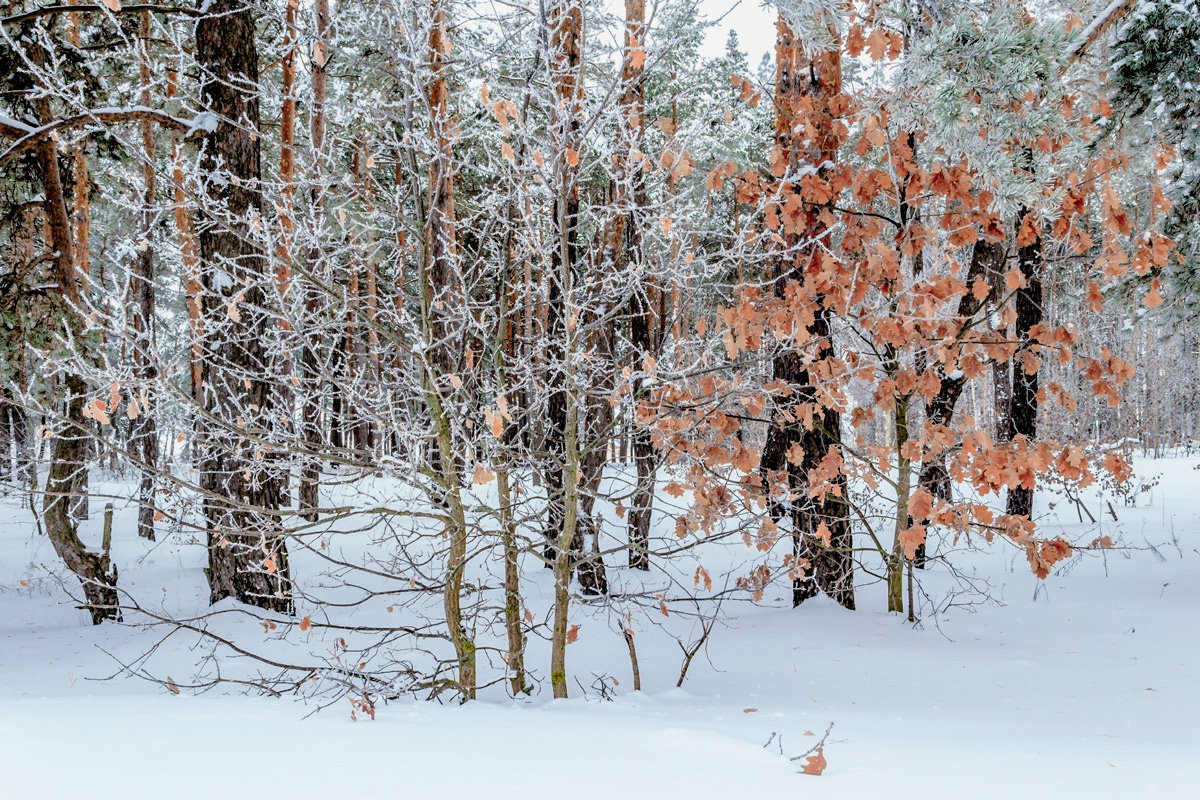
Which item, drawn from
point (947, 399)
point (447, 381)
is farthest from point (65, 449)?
point (947, 399)

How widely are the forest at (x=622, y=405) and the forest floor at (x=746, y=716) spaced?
3 cm

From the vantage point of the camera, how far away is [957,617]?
5934 mm

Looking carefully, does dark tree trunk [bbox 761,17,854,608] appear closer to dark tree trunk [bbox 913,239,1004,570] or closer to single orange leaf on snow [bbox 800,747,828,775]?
dark tree trunk [bbox 913,239,1004,570]

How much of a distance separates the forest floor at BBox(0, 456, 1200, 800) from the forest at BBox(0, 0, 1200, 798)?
3 cm

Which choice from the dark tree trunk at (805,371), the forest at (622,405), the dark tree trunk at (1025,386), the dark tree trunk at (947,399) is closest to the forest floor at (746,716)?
the forest at (622,405)

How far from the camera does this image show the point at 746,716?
3555mm

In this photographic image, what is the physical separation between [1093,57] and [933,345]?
12.4ft

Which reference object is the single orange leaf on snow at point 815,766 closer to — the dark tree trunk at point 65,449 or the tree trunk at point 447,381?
the tree trunk at point 447,381

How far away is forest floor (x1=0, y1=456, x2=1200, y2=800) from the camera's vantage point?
224 cm

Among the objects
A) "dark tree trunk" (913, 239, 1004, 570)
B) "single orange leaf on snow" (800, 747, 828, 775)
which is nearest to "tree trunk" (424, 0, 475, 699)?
"single orange leaf on snow" (800, 747, 828, 775)

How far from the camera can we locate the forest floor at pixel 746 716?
224 centimetres

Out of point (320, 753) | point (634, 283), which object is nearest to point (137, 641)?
point (320, 753)

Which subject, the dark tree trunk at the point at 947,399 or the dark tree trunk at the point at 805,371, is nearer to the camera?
the dark tree trunk at the point at 947,399

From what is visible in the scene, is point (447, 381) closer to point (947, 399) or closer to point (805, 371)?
point (805, 371)
